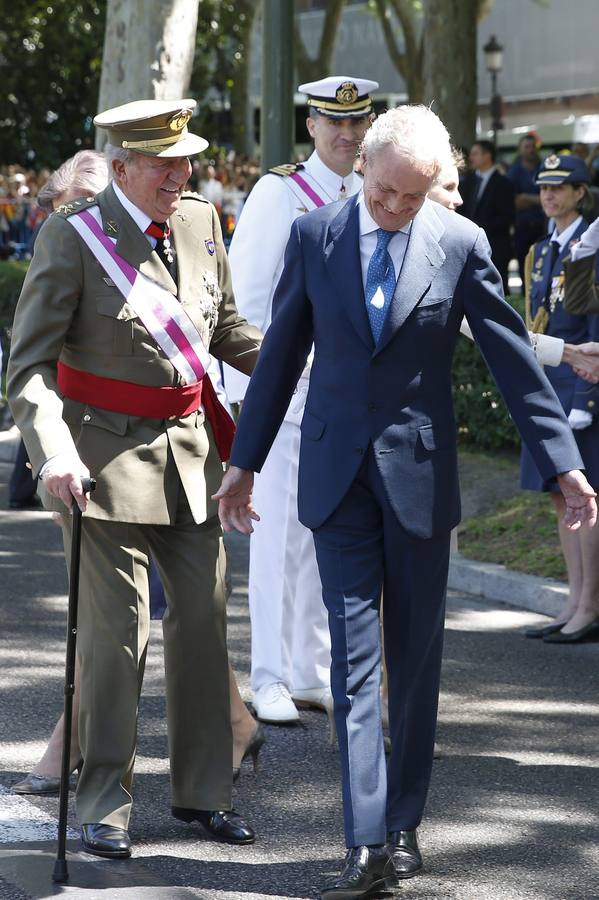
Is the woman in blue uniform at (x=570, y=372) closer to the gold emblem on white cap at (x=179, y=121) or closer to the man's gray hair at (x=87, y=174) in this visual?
the man's gray hair at (x=87, y=174)

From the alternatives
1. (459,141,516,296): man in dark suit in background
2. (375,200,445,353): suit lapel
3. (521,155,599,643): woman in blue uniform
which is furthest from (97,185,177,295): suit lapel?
(459,141,516,296): man in dark suit in background

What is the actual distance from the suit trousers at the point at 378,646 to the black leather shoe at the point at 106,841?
A: 70cm

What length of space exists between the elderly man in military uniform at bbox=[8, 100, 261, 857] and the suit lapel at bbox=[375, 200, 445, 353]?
684mm

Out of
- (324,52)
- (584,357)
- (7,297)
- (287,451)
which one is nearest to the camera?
(584,357)

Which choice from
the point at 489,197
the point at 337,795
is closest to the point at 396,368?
the point at 337,795

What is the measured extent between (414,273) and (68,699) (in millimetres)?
1480

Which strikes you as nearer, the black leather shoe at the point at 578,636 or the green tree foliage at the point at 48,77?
the black leather shoe at the point at 578,636

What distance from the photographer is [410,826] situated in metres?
4.36

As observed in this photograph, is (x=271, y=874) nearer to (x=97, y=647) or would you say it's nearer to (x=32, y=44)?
(x=97, y=647)

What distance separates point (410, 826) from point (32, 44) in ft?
133

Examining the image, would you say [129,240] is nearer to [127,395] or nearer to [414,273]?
[127,395]

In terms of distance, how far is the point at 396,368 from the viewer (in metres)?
4.19

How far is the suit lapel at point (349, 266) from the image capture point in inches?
164

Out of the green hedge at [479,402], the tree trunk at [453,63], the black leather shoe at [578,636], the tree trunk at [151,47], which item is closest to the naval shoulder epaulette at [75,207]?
the black leather shoe at [578,636]
